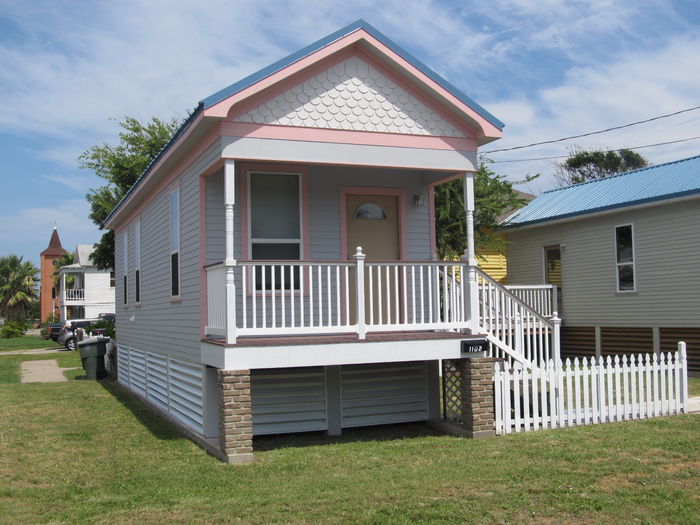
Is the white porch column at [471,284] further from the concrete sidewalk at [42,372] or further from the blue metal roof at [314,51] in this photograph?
the concrete sidewalk at [42,372]

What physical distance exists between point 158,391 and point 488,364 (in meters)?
6.85

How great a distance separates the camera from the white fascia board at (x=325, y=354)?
367 inches

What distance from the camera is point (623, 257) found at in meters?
19.7

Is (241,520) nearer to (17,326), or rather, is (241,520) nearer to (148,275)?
(148,275)

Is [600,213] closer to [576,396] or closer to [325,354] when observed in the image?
[576,396]

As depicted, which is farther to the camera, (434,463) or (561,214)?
(561,214)

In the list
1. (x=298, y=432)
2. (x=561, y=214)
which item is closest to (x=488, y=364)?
(x=298, y=432)

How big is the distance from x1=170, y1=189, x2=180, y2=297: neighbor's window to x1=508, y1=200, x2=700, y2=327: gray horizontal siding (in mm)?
11727

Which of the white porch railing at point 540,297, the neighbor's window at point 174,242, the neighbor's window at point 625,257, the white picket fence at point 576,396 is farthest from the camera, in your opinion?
the white porch railing at point 540,297

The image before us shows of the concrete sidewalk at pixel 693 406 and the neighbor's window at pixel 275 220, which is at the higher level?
the neighbor's window at pixel 275 220

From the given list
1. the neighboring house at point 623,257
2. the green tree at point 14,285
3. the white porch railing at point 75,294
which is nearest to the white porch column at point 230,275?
the neighboring house at point 623,257

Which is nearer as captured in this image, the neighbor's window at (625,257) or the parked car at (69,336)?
the neighbor's window at (625,257)

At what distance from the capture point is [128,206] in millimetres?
17109

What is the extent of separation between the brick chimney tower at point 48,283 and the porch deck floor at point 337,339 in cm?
6649
